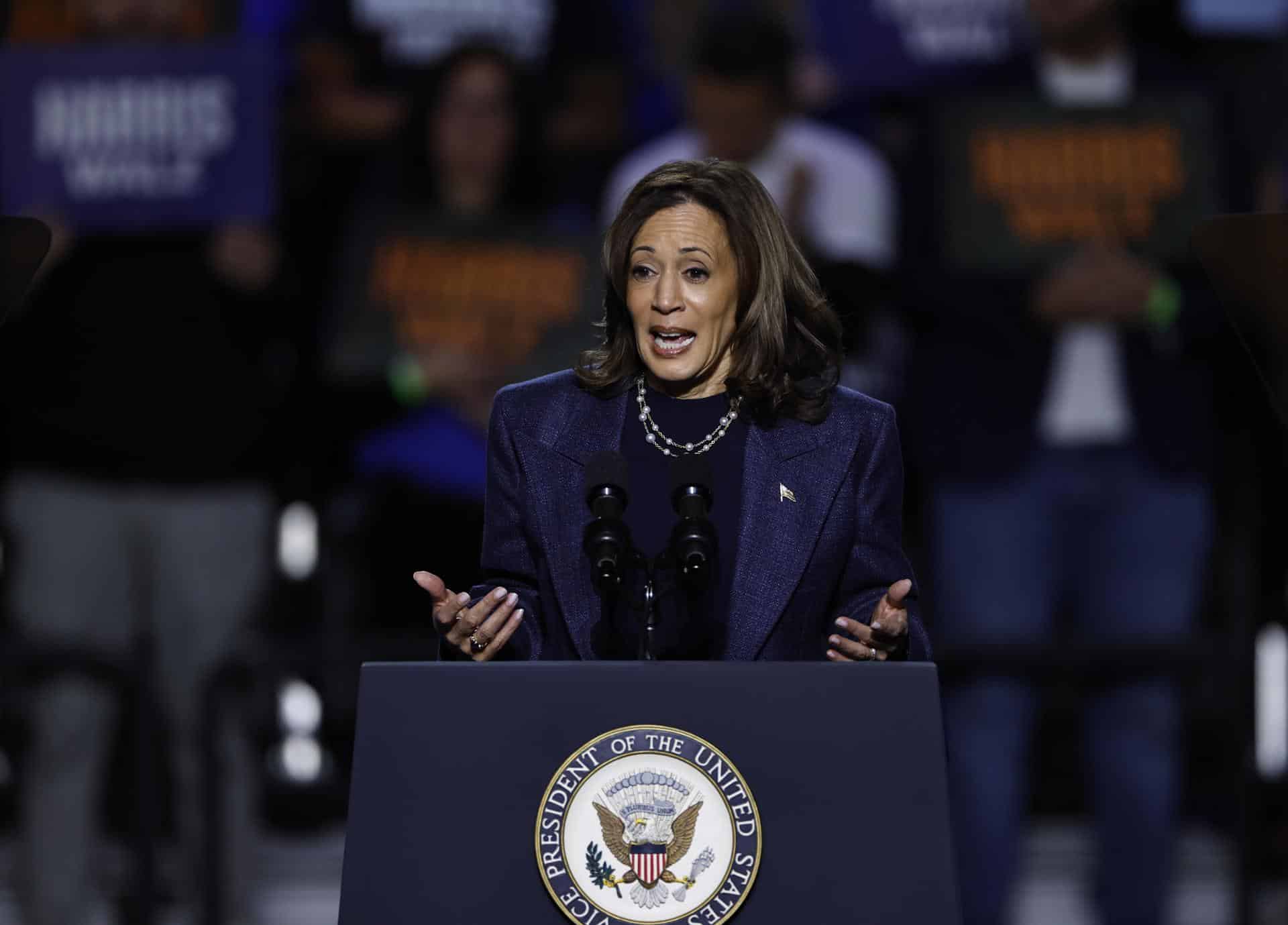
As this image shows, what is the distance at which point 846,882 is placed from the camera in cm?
227

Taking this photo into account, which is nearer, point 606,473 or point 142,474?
point 606,473

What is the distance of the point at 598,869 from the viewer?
7.45 ft

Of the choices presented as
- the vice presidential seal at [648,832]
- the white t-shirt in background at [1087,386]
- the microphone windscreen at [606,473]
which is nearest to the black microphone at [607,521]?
the microphone windscreen at [606,473]

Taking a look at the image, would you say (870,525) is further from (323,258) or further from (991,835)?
(323,258)

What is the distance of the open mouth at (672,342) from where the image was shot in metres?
2.81

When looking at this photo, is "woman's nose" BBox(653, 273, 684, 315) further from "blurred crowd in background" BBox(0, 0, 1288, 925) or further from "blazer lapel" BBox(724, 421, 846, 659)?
"blurred crowd in background" BBox(0, 0, 1288, 925)

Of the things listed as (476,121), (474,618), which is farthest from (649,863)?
(476,121)

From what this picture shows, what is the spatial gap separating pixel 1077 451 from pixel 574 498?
2.42m

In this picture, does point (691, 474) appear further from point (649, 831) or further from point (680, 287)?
point (649, 831)

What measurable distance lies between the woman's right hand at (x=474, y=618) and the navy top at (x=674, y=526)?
20cm

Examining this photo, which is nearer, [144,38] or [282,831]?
[144,38]

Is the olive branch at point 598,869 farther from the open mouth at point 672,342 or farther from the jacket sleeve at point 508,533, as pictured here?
the open mouth at point 672,342

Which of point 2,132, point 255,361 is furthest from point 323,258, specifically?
point 2,132

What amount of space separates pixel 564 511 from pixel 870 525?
44 cm
